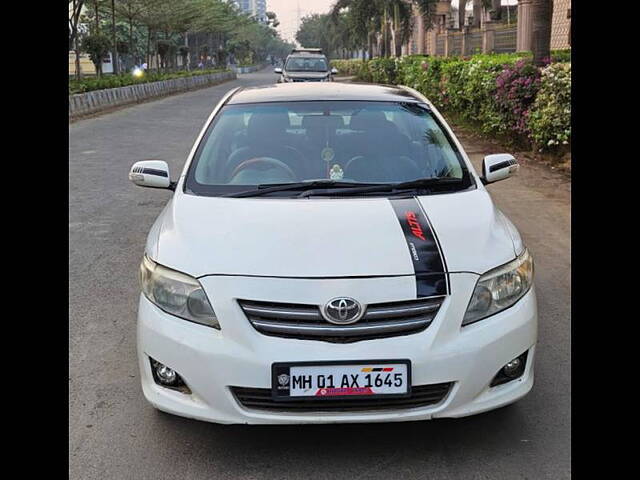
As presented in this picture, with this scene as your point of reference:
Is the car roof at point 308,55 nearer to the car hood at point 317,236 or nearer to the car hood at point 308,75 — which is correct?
the car hood at point 308,75

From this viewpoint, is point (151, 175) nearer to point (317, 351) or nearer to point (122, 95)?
point (317, 351)

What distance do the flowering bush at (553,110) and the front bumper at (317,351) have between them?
25.6 ft

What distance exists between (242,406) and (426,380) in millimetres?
694

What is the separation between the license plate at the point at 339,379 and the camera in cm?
286

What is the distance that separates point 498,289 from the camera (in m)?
3.13

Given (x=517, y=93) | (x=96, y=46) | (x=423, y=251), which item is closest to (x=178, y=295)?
(x=423, y=251)

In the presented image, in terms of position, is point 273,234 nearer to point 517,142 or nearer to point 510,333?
point 510,333

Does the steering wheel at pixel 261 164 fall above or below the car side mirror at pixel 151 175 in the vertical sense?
above

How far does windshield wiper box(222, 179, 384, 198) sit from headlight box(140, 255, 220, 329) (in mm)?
729

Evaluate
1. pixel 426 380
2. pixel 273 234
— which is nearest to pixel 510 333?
pixel 426 380

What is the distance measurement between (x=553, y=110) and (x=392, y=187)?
23.7ft

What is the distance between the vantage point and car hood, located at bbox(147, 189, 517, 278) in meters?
3.05

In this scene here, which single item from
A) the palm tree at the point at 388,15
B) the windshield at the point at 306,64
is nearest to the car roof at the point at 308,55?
the windshield at the point at 306,64
